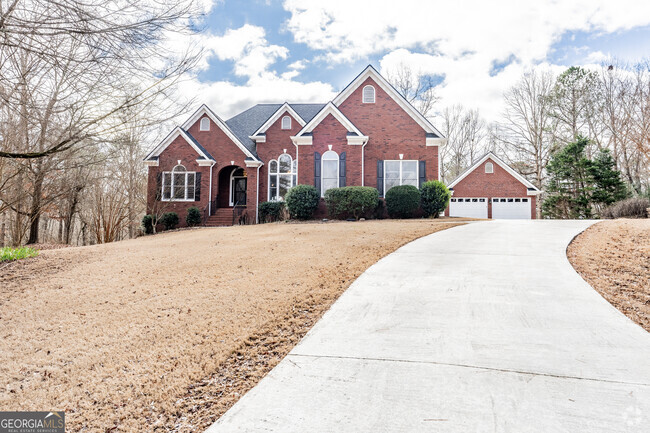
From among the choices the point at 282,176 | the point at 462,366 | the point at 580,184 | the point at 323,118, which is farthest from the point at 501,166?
the point at 462,366

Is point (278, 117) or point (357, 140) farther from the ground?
point (278, 117)

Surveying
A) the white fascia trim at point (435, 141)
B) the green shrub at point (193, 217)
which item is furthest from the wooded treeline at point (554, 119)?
the green shrub at point (193, 217)

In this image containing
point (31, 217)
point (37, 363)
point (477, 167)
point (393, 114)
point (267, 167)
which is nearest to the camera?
point (37, 363)

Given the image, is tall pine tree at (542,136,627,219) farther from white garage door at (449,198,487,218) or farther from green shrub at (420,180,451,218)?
green shrub at (420,180,451,218)

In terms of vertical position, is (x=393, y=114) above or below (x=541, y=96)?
below

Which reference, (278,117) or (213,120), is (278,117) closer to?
(278,117)

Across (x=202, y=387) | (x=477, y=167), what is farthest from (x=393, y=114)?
(x=202, y=387)

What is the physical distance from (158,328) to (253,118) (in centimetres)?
2028

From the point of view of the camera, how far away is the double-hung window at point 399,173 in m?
16.7

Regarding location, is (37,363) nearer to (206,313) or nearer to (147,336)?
(147,336)

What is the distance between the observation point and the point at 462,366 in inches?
104

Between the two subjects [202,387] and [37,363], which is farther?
[37,363]

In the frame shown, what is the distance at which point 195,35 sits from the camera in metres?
4.91

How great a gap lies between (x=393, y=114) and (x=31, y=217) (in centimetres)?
1722
